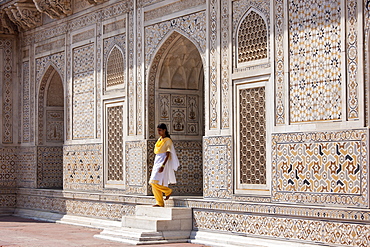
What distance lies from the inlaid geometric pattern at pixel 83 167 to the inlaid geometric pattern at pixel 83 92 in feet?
0.93

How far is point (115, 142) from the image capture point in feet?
41.2

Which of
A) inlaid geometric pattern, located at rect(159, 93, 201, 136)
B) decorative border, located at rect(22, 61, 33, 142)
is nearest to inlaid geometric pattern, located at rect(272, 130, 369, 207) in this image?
inlaid geometric pattern, located at rect(159, 93, 201, 136)

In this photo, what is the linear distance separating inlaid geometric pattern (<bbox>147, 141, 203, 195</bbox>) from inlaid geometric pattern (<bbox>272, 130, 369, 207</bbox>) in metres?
2.81

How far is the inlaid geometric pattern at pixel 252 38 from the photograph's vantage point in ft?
30.7

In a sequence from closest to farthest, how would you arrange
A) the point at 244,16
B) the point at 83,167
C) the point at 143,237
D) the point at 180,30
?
the point at 244,16, the point at 143,237, the point at 180,30, the point at 83,167

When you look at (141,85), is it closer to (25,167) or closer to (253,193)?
(253,193)

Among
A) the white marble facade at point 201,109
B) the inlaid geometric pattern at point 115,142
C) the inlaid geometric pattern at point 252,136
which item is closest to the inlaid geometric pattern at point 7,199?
the white marble facade at point 201,109

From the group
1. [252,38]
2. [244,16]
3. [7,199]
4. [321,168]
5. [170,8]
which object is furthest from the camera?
[7,199]

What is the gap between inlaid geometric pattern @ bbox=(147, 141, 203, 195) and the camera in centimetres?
1151

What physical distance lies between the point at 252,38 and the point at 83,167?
5.17 m

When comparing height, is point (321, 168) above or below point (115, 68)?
below

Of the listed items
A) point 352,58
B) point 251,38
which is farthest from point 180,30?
point 352,58

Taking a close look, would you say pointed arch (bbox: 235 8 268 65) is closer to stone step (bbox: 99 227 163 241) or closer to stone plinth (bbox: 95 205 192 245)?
stone plinth (bbox: 95 205 192 245)

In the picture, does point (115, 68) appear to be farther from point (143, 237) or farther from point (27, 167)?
point (27, 167)
